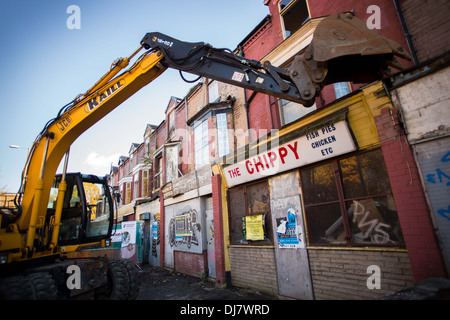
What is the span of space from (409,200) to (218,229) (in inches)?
233

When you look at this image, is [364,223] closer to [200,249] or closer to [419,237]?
[419,237]

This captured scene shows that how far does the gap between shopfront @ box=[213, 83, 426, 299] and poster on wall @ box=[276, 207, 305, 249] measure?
1.0 inches

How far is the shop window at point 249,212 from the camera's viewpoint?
281 inches

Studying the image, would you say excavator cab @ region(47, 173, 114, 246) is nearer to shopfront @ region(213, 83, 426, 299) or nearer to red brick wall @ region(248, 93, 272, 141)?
shopfront @ region(213, 83, 426, 299)

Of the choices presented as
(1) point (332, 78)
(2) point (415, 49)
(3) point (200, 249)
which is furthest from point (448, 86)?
(3) point (200, 249)

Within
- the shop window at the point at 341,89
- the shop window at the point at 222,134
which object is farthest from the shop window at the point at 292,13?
the shop window at the point at 222,134

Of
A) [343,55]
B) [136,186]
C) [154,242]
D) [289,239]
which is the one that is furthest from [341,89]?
[136,186]

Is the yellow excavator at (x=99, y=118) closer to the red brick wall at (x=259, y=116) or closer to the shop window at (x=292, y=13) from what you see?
the red brick wall at (x=259, y=116)

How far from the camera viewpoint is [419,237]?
3.91 metres

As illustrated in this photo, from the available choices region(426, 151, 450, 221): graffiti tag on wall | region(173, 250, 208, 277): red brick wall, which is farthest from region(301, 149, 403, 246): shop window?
region(173, 250, 208, 277): red brick wall

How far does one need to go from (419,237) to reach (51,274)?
6.31 meters

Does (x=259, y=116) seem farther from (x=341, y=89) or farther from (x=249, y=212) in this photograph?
(x=249, y=212)

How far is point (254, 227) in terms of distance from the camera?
7414 millimetres
